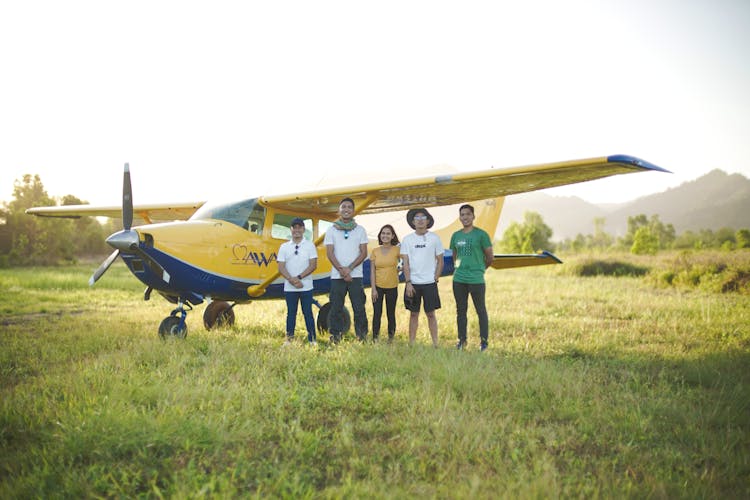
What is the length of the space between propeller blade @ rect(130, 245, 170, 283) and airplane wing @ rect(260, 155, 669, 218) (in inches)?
70.4

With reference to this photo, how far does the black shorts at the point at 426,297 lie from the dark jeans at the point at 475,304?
0.27m

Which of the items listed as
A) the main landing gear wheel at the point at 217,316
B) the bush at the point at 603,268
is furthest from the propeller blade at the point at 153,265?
the bush at the point at 603,268

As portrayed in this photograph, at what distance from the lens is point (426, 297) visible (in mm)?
6504

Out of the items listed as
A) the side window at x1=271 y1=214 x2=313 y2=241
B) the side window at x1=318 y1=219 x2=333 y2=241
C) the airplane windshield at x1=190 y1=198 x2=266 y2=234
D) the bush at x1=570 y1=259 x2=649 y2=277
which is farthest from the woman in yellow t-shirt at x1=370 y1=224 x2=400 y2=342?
the bush at x1=570 y1=259 x2=649 y2=277

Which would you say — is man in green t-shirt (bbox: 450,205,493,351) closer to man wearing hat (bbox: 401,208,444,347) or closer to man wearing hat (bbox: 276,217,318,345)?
man wearing hat (bbox: 401,208,444,347)

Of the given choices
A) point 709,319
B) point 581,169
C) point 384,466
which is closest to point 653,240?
point 709,319

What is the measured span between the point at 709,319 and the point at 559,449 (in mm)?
7072

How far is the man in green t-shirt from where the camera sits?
6.40 meters

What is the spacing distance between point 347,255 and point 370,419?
314 cm

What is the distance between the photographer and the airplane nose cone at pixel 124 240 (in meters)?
5.99

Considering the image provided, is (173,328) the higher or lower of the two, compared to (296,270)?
lower

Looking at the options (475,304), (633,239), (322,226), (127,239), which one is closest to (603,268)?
(322,226)

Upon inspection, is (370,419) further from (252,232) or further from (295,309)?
(252,232)

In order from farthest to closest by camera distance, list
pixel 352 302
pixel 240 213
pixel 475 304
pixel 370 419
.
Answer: pixel 240 213 < pixel 352 302 < pixel 475 304 < pixel 370 419
